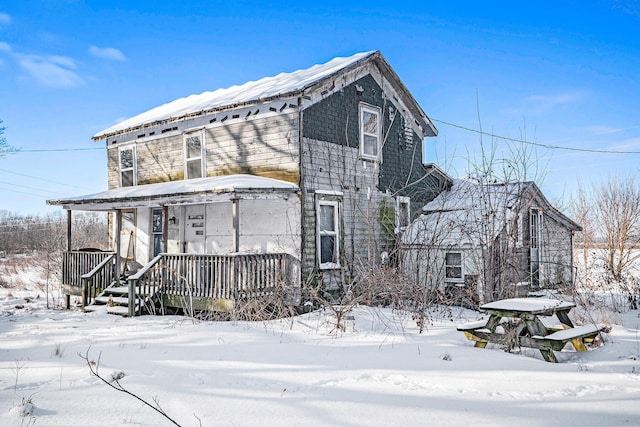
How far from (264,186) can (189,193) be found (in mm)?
1766

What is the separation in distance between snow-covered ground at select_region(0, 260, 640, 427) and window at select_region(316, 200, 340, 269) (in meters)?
4.38

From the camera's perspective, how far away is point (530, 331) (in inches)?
270

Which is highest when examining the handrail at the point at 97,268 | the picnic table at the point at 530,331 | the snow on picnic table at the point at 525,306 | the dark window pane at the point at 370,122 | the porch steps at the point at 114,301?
the dark window pane at the point at 370,122

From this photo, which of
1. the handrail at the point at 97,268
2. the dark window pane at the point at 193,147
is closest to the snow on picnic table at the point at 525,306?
the dark window pane at the point at 193,147

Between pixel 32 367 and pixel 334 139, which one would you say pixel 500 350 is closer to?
pixel 32 367

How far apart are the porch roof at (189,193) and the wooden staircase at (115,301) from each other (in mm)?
2233

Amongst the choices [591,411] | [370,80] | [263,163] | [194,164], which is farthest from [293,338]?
[370,80]

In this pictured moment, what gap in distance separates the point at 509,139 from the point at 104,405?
1006 cm

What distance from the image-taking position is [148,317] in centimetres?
1158

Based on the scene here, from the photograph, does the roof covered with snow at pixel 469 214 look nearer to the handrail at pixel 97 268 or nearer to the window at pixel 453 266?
the window at pixel 453 266

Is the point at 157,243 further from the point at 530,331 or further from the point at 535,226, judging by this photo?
the point at 535,226

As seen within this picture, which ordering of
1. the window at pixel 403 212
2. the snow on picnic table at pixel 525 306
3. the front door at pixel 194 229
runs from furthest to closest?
the window at pixel 403 212 → the front door at pixel 194 229 → the snow on picnic table at pixel 525 306

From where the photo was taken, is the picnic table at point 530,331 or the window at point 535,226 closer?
the picnic table at point 530,331

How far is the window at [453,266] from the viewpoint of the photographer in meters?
14.4
